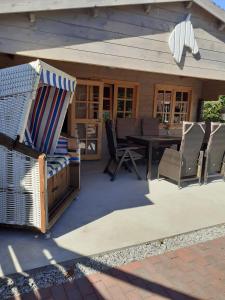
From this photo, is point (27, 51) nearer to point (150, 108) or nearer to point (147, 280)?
point (147, 280)

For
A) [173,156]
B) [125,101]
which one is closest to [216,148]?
[173,156]

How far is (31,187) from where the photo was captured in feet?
8.48

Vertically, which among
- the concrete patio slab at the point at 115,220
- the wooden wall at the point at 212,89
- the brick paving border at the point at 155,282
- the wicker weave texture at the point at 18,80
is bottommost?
the brick paving border at the point at 155,282

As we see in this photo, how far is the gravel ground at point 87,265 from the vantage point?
2.01 m

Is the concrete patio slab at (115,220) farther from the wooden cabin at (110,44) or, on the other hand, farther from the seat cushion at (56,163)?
the wooden cabin at (110,44)

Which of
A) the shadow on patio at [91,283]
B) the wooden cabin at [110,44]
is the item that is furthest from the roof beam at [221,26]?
the shadow on patio at [91,283]

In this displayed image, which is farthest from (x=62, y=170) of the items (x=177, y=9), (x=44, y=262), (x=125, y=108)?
(x=125, y=108)

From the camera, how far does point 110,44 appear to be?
379 centimetres

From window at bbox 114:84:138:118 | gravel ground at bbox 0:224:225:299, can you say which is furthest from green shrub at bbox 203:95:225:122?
gravel ground at bbox 0:224:225:299

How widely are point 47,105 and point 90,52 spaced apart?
3.14 ft

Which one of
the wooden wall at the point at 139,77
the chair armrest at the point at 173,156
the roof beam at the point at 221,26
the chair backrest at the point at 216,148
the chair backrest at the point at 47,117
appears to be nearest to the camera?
the chair backrest at the point at 47,117

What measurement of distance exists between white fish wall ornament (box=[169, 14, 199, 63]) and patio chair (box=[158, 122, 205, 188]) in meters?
1.23

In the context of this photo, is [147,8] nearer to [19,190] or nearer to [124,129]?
[124,129]

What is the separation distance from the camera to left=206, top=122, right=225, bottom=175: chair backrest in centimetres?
447
